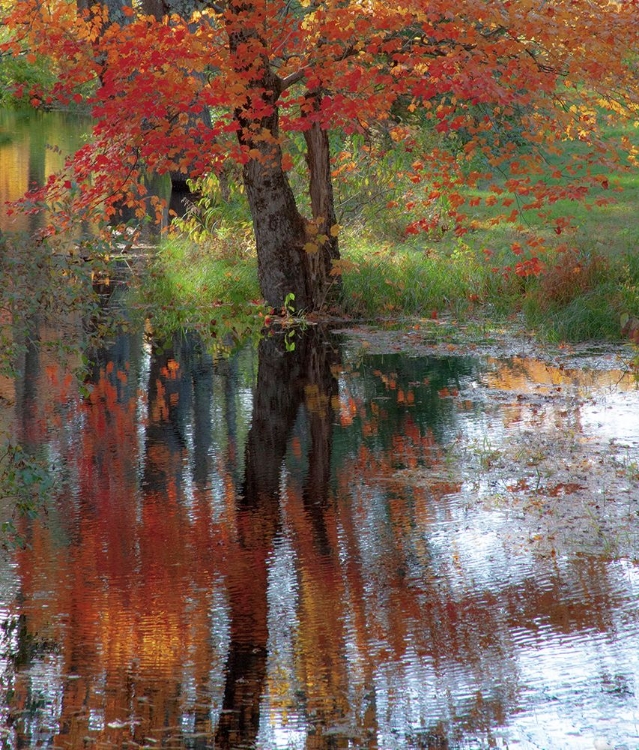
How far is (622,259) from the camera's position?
1288 centimetres

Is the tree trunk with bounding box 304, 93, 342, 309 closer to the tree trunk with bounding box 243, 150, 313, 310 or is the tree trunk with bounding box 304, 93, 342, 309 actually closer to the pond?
the tree trunk with bounding box 243, 150, 313, 310

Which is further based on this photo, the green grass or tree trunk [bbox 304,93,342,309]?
the green grass

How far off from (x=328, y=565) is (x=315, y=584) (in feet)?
0.86

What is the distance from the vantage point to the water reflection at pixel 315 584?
4.32 meters

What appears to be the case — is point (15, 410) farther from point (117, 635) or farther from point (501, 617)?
point (501, 617)

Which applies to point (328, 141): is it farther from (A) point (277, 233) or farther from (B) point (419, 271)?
(B) point (419, 271)

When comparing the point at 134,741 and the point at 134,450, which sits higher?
the point at 134,450

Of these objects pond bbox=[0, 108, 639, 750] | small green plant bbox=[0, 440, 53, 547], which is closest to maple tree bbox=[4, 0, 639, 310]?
pond bbox=[0, 108, 639, 750]

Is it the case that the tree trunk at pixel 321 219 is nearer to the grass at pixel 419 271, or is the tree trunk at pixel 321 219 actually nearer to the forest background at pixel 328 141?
the forest background at pixel 328 141

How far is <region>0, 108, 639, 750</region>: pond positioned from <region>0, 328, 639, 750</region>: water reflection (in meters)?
0.02

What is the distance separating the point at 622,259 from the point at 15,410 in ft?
24.3

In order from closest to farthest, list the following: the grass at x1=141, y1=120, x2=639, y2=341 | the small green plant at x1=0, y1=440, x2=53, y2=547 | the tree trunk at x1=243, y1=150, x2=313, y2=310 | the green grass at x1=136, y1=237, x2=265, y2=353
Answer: the small green plant at x1=0, y1=440, x2=53, y2=547, the grass at x1=141, y1=120, x2=639, y2=341, the tree trunk at x1=243, y1=150, x2=313, y2=310, the green grass at x1=136, y1=237, x2=265, y2=353

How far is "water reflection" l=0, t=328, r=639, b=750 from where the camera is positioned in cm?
432

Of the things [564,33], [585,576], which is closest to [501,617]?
[585,576]
